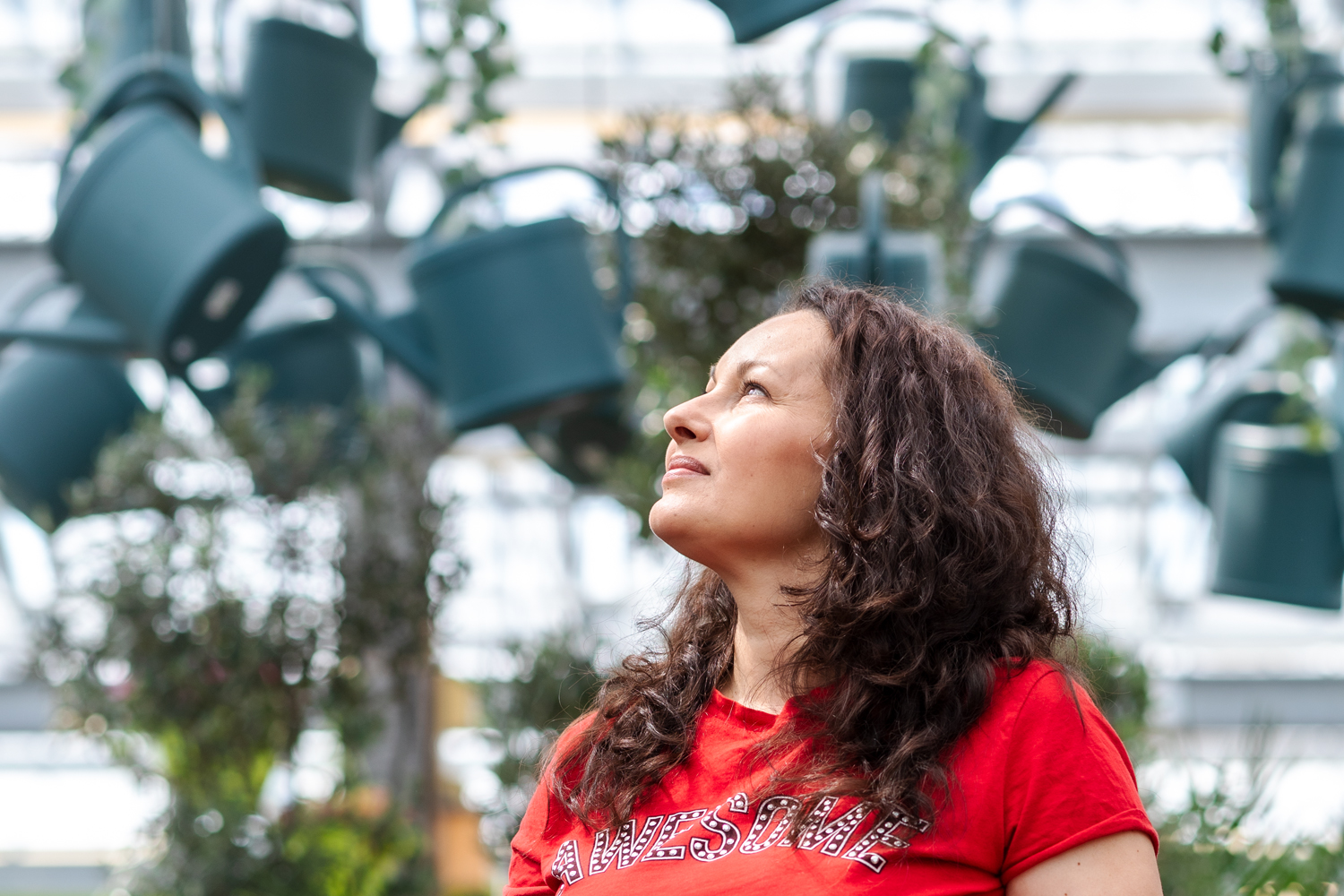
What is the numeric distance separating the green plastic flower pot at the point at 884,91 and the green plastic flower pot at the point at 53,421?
1432 mm

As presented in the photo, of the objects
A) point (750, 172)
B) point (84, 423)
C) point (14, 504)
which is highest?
point (750, 172)

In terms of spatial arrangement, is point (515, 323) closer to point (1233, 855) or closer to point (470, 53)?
point (470, 53)

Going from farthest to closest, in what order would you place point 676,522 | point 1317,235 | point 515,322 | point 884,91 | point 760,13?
point 884,91
point 1317,235
point 515,322
point 760,13
point 676,522

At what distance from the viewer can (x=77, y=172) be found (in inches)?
64.5

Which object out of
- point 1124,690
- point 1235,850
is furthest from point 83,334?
point 1124,690

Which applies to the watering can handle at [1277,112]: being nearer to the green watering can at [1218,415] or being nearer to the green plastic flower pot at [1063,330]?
the green plastic flower pot at [1063,330]

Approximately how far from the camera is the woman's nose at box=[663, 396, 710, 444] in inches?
35.4

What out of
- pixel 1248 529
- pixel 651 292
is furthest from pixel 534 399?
pixel 1248 529

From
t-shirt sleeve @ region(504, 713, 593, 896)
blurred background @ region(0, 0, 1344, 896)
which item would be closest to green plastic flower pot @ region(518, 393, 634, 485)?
blurred background @ region(0, 0, 1344, 896)

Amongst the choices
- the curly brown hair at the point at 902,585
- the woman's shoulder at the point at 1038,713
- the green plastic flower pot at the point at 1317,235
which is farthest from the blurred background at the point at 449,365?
the woman's shoulder at the point at 1038,713

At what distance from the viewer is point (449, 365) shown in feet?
5.57

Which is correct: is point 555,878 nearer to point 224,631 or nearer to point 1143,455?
point 224,631

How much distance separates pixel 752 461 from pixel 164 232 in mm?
966

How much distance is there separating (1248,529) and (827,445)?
157 cm
